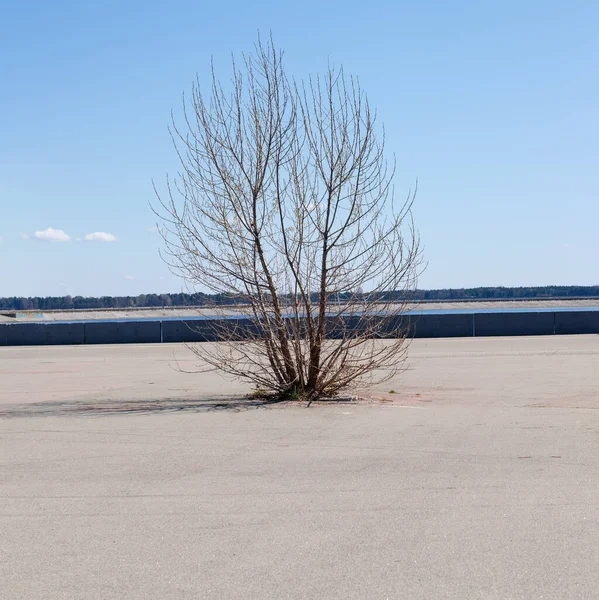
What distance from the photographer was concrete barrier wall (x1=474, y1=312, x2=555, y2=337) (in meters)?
39.2

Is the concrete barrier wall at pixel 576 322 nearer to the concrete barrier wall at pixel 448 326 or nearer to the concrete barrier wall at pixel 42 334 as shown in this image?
the concrete barrier wall at pixel 448 326

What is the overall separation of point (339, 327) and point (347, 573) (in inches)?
379

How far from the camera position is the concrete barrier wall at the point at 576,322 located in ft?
130

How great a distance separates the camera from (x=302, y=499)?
23.9 feet

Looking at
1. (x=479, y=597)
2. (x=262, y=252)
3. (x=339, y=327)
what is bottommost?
(x=479, y=597)

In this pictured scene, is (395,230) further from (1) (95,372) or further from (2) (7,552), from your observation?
(1) (95,372)

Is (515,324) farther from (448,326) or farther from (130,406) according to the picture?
(130,406)

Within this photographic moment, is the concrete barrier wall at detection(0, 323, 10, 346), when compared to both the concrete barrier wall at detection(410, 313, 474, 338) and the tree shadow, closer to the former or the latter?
the concrete barrier wall at detection(410, 313, 474, 338)

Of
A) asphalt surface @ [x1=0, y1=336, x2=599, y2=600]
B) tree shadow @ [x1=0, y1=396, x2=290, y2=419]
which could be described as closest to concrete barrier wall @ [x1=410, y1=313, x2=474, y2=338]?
asphalt surface @ [x1=0, y1=336, x2=599, y2=600]

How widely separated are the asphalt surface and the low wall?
24.7 meters

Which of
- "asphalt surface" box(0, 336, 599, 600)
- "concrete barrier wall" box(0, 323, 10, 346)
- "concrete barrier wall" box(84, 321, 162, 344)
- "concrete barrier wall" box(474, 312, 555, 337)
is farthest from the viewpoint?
"concrete barrier wall" box(0, 323, 10, 346)

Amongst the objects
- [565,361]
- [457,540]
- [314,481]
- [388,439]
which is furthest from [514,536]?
[565,361]

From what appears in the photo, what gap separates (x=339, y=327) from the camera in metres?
14.9

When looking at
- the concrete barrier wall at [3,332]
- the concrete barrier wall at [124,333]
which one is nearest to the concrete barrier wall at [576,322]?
the concrete barrier wall at [124,333]
